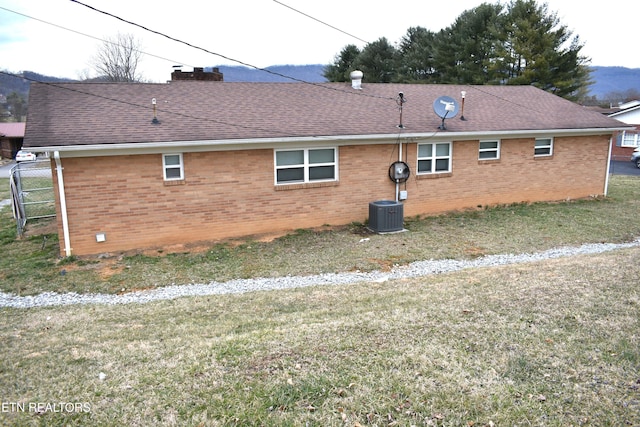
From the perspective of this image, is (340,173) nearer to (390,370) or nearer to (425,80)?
(390,370)

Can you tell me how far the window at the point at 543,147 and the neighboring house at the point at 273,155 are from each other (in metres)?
0.04

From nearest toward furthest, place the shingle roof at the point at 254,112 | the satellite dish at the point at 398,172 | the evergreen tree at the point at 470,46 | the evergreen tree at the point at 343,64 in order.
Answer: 1. the shingle roof at the point at 254,112
2. the satellite dish at the point at 398,172
3. the evergreen tree at the point at 470,46
4. the evergreen tree at the point at 343,64

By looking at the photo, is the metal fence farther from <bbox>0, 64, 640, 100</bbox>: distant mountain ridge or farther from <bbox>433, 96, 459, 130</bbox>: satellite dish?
<bbox>433, 96, 459, 130</bbox>: satellite dish

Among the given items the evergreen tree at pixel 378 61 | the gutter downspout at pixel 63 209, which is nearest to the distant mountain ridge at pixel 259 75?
the gutter downspout at pixel 63 209

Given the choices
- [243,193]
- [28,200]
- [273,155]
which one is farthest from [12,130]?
[273,155]

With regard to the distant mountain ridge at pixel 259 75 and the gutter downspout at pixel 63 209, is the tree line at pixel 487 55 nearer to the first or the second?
the distant mountain ridge at pixel 259 75

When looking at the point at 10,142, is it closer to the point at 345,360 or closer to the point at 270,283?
the point at 270,283

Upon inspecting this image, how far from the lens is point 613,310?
6000 millimetres

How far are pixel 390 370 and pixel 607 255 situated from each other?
7.14 meters

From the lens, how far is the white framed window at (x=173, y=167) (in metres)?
11.3

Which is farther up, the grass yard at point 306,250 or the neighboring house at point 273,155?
the neighboring house at point 273,155

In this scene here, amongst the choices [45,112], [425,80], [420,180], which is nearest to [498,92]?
[420,180]

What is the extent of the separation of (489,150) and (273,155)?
7.51 m

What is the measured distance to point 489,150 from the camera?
602 inches
